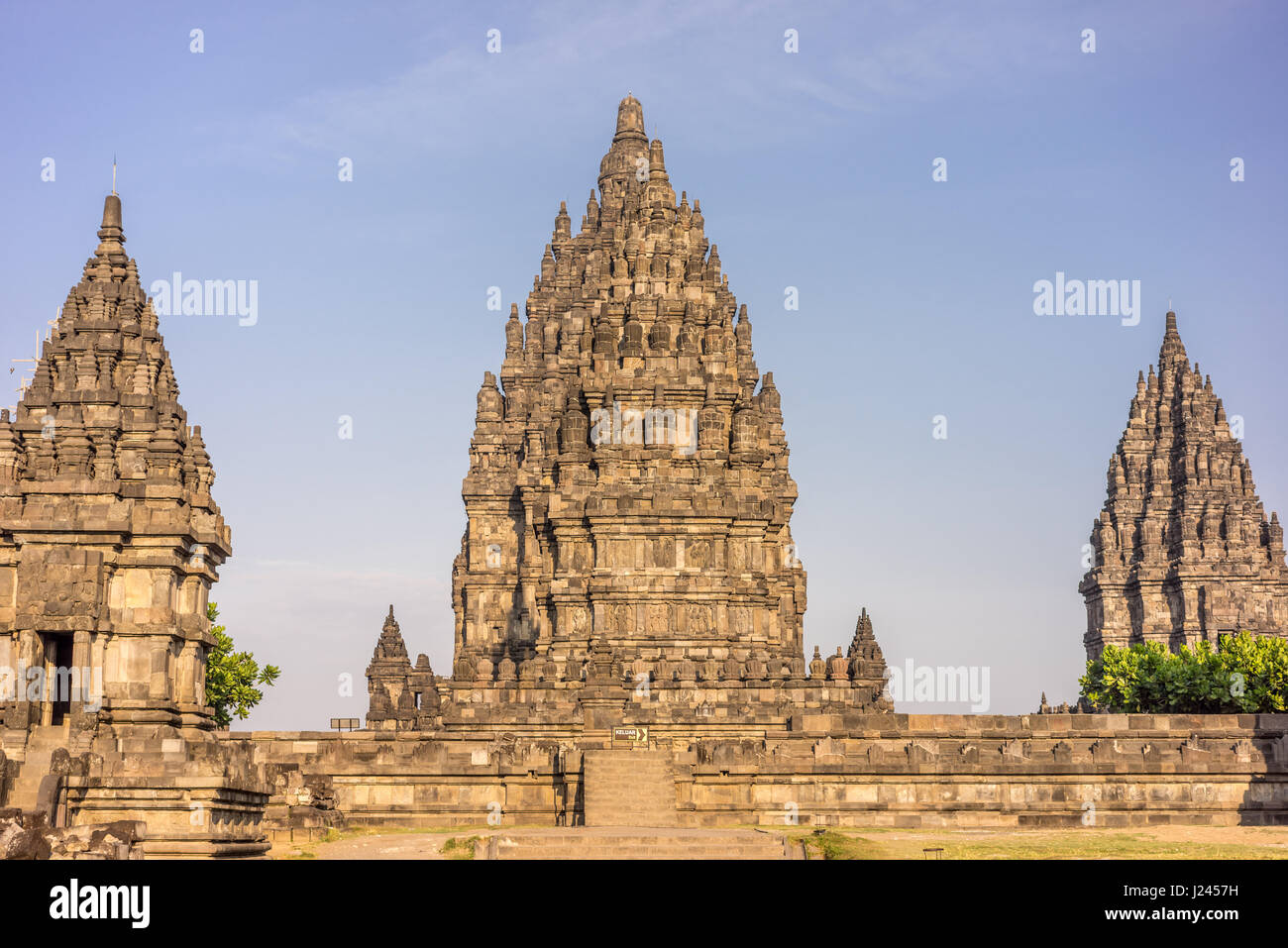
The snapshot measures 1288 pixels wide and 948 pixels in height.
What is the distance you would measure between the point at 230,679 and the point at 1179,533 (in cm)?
7289

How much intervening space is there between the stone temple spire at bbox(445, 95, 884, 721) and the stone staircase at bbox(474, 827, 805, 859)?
1691 centimetres

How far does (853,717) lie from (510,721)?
9328mm

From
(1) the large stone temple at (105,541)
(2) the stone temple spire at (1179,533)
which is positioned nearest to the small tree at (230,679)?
(1) the large stone temple at (105,541)

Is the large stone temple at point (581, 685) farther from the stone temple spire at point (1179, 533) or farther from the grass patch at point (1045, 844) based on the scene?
the stone temple spire at point (1179, 533)

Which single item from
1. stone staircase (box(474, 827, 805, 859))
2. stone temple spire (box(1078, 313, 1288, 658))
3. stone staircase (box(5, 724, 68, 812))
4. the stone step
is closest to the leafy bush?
stone temple spire (box(1078, 313, 1288, 658))

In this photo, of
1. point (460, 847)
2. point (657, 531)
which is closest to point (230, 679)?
point (657, 531)

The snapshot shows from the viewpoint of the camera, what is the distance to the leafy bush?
73312 mm

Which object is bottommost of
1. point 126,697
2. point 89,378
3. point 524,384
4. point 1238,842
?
point 1238,842

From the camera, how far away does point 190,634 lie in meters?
41.8

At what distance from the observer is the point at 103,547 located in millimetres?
40844

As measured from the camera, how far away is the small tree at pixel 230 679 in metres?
68.3

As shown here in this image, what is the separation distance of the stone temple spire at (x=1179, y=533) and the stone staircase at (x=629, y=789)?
8442 centimetres
